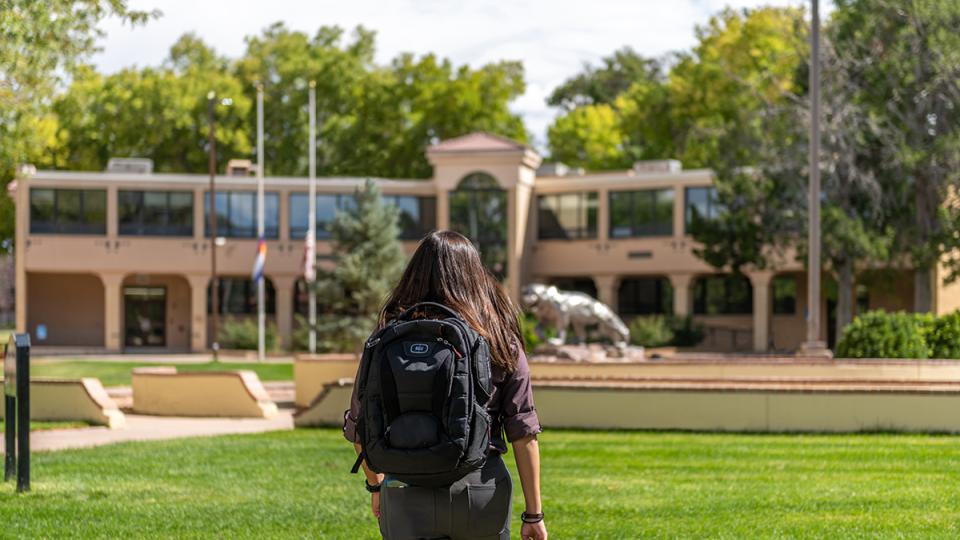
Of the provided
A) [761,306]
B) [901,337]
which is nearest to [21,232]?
[761,306]

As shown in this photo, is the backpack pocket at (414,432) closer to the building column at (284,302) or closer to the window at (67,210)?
the building column at (284,302)

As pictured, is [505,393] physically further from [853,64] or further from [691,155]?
[691,155]

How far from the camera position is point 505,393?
199 inches

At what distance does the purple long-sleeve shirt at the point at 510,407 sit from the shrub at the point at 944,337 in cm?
2172

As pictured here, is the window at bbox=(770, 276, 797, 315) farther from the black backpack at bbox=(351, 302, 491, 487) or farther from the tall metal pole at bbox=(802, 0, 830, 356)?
the black backpack at bbox=(351, 302, 491, 487)

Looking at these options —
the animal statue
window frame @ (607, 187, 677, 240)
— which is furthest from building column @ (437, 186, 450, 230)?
the animal statue

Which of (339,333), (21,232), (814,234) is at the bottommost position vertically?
(339,333)

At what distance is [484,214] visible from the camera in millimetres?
53844

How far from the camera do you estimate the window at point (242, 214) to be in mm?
55656

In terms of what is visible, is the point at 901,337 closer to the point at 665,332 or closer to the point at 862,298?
the point at 665,332

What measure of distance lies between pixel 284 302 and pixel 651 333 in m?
15.5

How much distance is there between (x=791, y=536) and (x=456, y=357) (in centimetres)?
503

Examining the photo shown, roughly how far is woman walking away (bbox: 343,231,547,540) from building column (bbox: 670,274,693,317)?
48.1 m

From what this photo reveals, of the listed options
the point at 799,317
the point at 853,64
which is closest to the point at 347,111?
the point at 799,317
